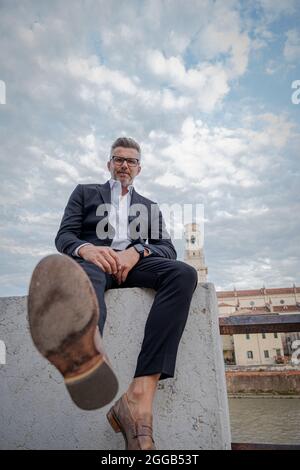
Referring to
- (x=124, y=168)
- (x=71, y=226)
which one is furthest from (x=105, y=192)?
(x=71, y=226)

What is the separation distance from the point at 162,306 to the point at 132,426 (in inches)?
16.5

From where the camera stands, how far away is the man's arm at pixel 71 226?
57.6 inches

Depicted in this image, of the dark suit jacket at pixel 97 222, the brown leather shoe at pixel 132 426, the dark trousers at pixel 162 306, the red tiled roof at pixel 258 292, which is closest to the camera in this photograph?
the brown leather shoe at pixel 132 426

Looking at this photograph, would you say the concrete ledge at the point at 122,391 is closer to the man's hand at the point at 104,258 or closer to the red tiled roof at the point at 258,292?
the man's hand at the point at 104,258

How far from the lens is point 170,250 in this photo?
171 cm

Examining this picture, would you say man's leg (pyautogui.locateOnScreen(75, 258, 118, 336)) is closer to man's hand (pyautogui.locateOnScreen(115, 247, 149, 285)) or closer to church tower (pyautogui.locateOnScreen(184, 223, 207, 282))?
man's hand (pyautogui.locateOnScreen(115, 247, 149, 285))

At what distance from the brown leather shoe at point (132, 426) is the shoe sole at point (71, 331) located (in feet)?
0.77

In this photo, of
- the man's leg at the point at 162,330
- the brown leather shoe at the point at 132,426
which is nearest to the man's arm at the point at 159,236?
the man's leg at the point at 162,330

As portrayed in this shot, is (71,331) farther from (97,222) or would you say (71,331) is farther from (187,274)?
(97,222)

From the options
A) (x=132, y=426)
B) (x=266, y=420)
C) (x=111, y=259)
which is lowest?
(x=266, y=420)

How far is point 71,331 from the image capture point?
76 centimetres

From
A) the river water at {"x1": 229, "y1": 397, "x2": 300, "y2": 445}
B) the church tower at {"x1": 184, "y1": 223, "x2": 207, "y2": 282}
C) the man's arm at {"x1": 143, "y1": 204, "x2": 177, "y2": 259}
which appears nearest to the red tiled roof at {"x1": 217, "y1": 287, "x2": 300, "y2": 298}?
the church tower at {"x1": 184, "y1": 223, "x2": 207, "y2": 282}
